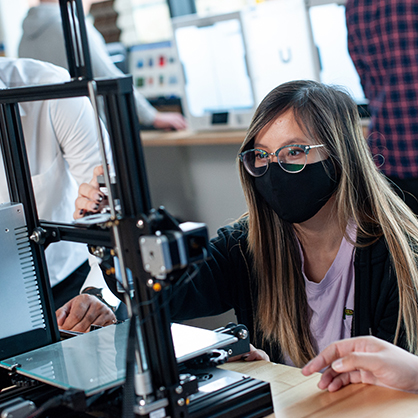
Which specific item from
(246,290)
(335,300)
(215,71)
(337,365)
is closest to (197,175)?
(215,71)

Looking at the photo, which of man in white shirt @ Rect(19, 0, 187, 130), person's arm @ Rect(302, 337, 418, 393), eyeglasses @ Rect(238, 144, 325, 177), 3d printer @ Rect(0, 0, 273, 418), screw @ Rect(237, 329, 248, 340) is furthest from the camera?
man in white shirt @ Rect(19, 0, 187, 130)

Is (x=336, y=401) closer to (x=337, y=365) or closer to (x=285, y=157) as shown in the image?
(x=337, y=365)

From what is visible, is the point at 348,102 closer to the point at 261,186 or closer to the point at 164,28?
the point at 261,186

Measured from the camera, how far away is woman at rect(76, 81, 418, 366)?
1.26m

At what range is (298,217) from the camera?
134 cm

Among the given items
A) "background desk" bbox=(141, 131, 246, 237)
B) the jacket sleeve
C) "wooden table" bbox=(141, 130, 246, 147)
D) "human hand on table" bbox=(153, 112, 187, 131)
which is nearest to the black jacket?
the jacket sleeve

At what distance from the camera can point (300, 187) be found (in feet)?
4.28

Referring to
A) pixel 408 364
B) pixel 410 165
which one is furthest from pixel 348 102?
pixel 410 165

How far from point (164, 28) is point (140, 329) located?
392cm

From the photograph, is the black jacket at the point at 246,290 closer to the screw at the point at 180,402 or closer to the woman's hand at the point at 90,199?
the woman's hand at the point at 90,199

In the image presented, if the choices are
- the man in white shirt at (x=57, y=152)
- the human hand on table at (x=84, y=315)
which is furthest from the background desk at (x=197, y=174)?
the human hand on table at (x=84, y=315)

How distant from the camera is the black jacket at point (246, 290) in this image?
125cm

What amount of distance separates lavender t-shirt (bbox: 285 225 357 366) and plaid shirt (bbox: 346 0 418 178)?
114 cm

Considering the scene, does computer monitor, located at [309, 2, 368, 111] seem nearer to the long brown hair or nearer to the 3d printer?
the long brown hair
